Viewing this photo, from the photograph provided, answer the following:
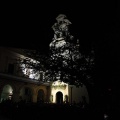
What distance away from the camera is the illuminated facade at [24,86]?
28.9m

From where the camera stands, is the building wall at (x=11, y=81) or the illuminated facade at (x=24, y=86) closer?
the building wall at (x=11, y=81)

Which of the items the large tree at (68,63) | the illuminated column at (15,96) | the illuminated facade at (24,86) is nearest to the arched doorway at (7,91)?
the illuminated facade at (24,86)

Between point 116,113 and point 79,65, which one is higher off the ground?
point 79,65

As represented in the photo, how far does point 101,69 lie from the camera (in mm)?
14547

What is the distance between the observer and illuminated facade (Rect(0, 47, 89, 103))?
94.9 feet

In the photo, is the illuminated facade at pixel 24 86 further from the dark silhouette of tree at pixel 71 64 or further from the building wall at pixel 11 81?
the dark silhouette of tree at pixel 71 64

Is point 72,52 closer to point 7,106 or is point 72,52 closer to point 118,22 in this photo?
point 118,22

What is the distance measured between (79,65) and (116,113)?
526 cm

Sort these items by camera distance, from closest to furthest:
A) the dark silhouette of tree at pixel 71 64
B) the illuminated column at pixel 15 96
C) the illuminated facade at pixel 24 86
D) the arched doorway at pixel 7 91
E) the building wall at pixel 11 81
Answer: the dark silhouette of tree at pixel 71 64, the building wall at pixel 11 81, the illuminated facade at pixel 24 86, the illuminated column at pixel 15 96, the arched doorway at pixel 7 91

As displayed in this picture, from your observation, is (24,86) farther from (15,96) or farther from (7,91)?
(7,91)

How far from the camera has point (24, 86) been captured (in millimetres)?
32344

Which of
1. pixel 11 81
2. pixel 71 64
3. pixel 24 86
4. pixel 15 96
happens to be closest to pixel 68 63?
pixel 71 64

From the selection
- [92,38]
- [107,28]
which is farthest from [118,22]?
[92,38]

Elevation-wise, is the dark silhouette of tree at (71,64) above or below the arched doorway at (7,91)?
above
